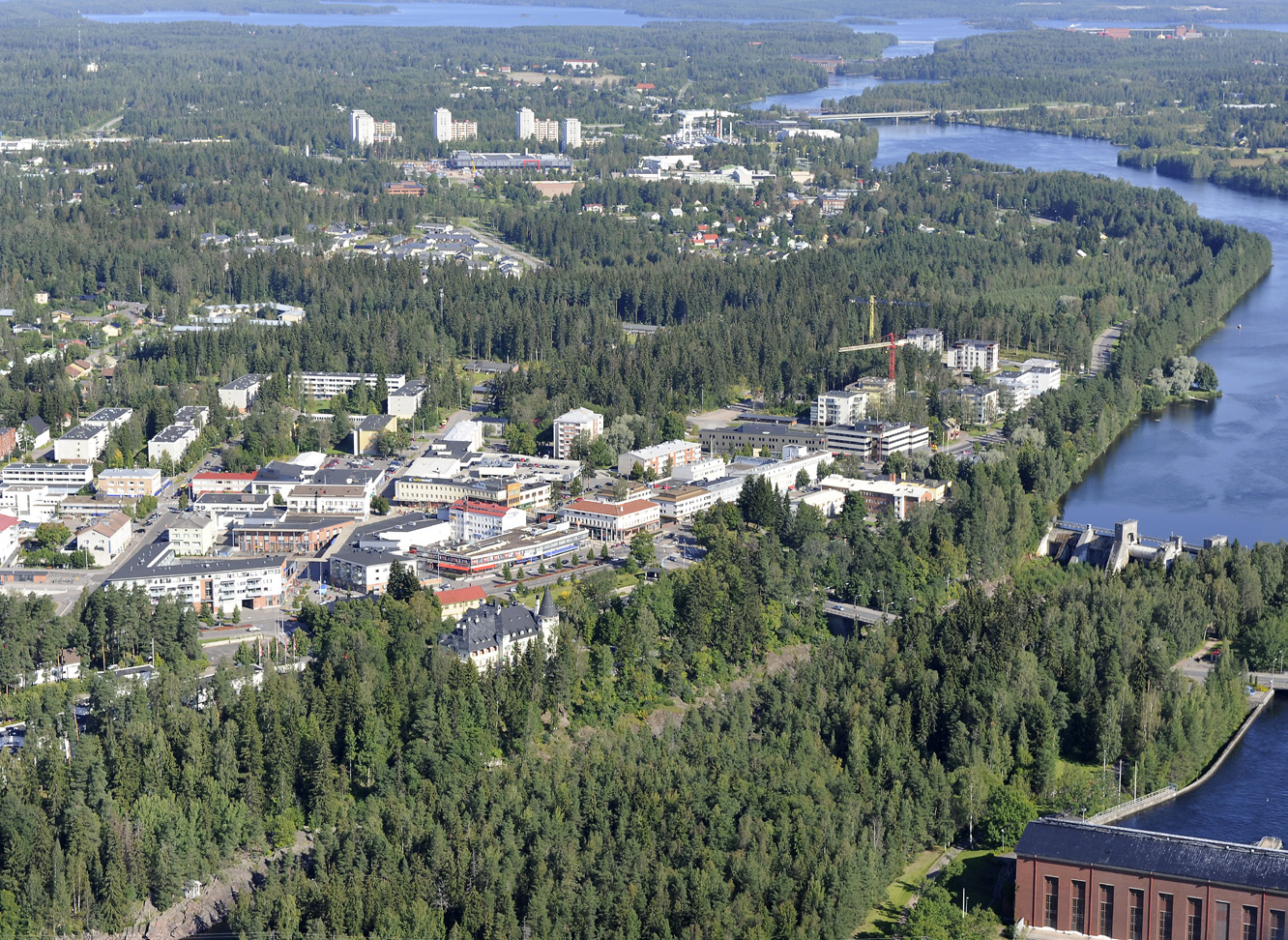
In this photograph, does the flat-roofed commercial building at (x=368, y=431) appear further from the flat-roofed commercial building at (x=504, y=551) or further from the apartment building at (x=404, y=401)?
the flat-roofed commercial building at (x=504, y=551)

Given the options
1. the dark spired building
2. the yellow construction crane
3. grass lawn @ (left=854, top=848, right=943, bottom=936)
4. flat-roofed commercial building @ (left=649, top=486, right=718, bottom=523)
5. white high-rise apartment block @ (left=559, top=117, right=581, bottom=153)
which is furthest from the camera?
white high-rise apartment block @ (left=559, top=117, right=581, bottom=153)

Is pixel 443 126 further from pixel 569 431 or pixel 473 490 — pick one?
pixel 473 490

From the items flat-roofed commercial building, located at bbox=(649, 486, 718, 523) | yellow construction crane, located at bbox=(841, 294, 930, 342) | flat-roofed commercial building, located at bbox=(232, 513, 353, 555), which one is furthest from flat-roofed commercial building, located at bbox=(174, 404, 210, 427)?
yellow construction crane, located at bbox=(841, 294, 930, 342)

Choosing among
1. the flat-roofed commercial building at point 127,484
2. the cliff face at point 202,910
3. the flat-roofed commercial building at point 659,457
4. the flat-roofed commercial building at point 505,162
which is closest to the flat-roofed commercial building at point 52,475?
the flat-roofed commercial building at point 127,484

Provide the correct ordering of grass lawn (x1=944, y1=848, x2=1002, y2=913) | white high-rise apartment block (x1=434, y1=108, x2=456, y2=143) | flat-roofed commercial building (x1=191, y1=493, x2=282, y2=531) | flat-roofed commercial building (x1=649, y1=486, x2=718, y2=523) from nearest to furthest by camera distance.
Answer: grass lawn (x1=944, y1=848, x2=1002, y2=913), flat-roofed commercial building (x1=191, y1=493, x2=282, y2=531), flat-roofed commercial building (x1=649, y1=486, x2=718, y2=523), white high-rise apartment block (x1=434, y1=108, x2=456, y2=143)

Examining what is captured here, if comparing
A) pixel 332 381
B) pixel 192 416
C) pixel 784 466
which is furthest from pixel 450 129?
pixel 784 466

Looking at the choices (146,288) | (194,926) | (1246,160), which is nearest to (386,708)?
(194,926)

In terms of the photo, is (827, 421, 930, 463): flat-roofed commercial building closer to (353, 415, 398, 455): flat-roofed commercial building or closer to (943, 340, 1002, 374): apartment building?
(943, 340, 1002, 374): apartment building

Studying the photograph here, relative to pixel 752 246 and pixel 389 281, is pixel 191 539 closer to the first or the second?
pixel 389 281
